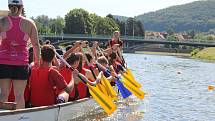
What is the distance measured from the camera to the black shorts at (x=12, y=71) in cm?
725

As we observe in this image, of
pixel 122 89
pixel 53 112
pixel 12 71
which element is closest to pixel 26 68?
pixel 12 71

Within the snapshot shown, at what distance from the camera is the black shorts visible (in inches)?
286

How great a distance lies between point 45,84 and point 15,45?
1.03 meters

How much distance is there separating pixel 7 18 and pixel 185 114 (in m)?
7.78

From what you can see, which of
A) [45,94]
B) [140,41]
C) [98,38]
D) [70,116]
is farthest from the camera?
[140,41]

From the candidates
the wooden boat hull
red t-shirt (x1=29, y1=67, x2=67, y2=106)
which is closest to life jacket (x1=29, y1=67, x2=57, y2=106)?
red t-shirt (x1=29, y1=67, x2=67, y2=106)

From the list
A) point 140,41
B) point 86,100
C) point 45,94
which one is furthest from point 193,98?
point 140,41

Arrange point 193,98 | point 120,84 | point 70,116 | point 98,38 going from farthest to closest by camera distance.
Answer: point 98,38 → point 193,98 → point 120,84 → point 70,116

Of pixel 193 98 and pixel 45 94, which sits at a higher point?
pixel 45 94

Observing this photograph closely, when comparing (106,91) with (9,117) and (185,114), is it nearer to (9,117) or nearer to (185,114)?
(185,114)

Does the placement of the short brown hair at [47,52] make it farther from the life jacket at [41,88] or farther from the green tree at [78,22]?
the green tree at [78,22]

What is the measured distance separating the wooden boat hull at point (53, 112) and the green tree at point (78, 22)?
10753 cm

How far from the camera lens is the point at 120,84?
14.5 metres

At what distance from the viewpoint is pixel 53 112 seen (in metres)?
7.88
